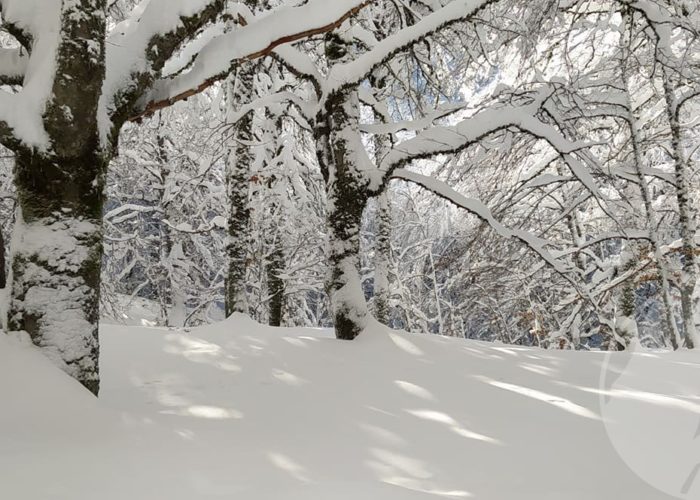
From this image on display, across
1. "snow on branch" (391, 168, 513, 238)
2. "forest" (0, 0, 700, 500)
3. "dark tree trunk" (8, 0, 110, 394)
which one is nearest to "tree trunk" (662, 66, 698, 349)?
"forest" (0, 0, 700, 500)

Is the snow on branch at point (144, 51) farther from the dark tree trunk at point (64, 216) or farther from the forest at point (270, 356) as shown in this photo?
the dark tree trunk at point (64, 216)

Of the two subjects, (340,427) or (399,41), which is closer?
(340,427)

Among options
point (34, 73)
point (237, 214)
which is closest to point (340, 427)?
point (34, 73)

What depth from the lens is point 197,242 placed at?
39.9 ft

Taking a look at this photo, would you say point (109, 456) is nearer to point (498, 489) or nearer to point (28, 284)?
point (28, 284)

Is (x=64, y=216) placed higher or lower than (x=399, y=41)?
lower

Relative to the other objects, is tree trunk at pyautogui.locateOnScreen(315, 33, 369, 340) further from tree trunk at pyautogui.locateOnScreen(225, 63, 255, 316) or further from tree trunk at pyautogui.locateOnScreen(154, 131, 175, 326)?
tree trunk at pyautogui.locateOnScreen(154, 131, 175, 326)

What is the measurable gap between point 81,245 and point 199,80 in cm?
126

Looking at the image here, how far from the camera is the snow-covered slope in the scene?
1.86 meters

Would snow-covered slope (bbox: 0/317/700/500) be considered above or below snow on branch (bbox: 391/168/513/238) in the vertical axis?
below

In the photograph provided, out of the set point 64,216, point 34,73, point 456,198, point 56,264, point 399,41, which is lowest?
point 56,264

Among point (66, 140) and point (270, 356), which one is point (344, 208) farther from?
point (66, 140)

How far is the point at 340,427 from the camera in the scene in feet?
8.45

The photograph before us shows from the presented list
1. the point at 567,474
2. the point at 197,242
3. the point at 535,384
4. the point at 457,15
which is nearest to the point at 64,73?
the point at 457,15
